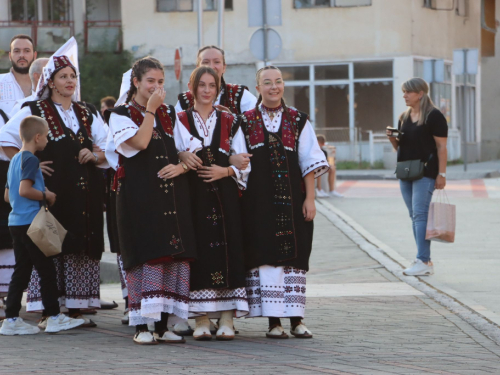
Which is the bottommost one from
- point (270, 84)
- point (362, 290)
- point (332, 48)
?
point (362, 290)

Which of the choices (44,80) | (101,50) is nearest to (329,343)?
(44,80)

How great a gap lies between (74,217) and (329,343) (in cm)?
214

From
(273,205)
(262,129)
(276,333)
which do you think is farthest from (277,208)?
(276,333)

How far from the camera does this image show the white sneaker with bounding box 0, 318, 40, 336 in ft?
23.3

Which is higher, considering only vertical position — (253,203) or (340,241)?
(253,203)

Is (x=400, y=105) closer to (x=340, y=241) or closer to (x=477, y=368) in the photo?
(x=340, y=241)

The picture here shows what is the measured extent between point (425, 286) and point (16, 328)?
3.92 m

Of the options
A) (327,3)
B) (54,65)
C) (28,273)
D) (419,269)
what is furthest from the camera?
(327,3)

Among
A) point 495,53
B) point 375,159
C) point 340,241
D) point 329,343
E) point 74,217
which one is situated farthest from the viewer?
point 495,53

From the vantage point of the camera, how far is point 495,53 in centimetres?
3894

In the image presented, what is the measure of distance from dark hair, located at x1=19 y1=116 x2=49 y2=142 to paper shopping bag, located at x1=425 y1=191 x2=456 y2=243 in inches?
171

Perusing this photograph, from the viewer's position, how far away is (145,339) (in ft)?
21.6

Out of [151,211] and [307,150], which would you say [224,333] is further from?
[307,150]

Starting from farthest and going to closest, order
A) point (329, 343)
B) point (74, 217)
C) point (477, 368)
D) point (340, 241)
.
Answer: point (340, 241) < point (74, 217) < point (329, 343) < point (477, 368)
